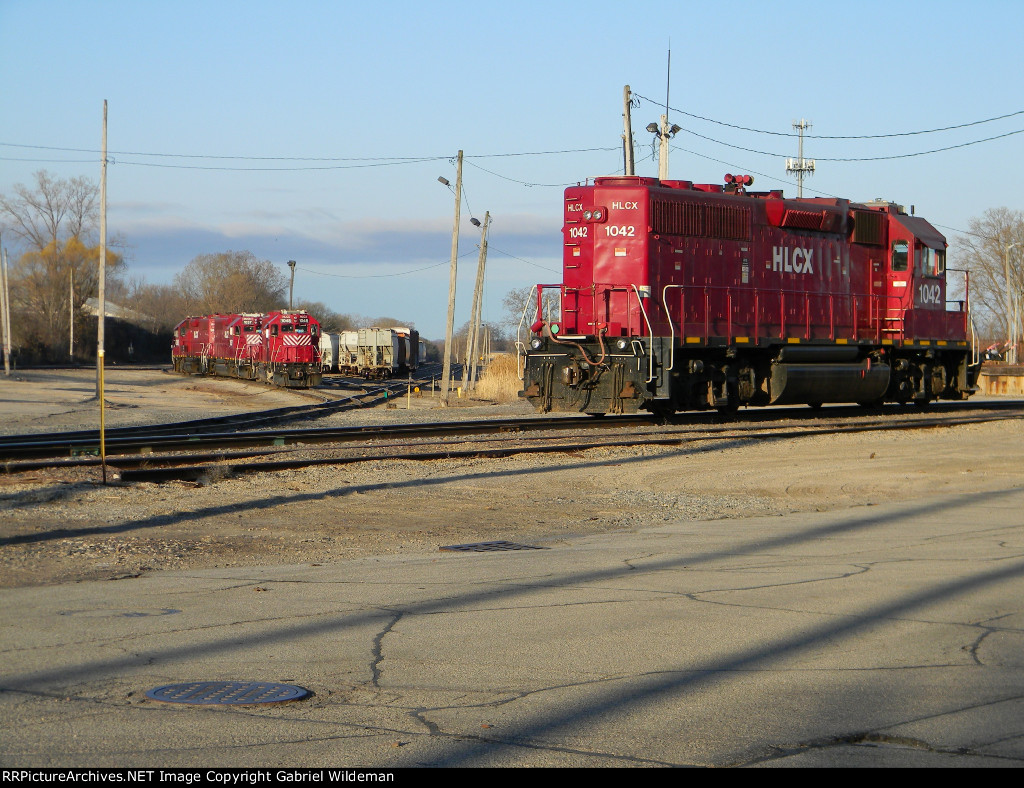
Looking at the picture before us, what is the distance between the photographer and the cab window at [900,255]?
971 inches

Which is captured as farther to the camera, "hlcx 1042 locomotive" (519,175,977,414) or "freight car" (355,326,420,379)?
"freight car" (355,326,420,379)

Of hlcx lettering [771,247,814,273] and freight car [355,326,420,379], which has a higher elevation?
hlcx lettering [771,247,814,273]

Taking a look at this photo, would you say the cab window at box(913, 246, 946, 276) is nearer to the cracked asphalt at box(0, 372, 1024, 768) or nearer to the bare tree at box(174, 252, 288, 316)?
the cracked asphalt at box(0, 372, 1024, 768)

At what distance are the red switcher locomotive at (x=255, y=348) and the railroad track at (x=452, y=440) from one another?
86.9ft

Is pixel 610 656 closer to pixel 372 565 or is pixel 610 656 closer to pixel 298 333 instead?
pixel 372 565

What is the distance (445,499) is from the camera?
469 inches

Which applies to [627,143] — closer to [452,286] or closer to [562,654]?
[452,286]

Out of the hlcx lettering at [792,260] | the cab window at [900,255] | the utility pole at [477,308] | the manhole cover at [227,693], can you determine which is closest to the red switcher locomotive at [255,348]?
the utility pole at [477,308]

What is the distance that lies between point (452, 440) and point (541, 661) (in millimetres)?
12528

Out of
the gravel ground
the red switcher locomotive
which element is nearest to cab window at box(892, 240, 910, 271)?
the gravel ground

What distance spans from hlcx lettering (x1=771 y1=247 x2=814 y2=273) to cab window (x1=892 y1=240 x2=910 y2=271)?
320 centimetres

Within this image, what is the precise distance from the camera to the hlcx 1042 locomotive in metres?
19.7

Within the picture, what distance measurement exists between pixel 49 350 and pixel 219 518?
238ft

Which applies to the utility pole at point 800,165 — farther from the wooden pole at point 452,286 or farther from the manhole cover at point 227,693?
the manhole cover at point 227,693
